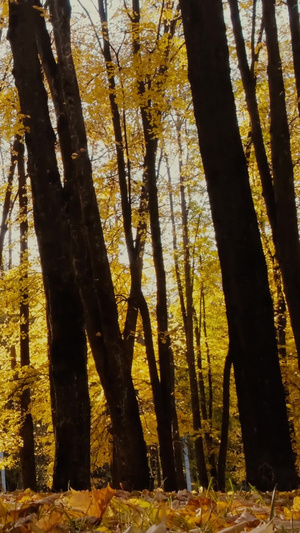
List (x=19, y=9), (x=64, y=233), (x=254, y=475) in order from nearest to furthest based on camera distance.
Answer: (x=254, y=475)
(x=64, y=233)
(x=19, y=9)

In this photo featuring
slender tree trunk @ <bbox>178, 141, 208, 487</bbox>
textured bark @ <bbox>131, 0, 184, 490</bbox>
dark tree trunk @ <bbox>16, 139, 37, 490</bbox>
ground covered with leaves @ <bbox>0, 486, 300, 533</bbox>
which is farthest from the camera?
slender tree trunk @ <bbox>178, 141, 208, 487</bbox>

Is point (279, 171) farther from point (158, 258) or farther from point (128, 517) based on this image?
point (128, 517)

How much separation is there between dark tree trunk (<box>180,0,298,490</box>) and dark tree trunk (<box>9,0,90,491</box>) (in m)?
1.87

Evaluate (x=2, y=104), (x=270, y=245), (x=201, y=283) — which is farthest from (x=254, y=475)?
(x=201, y=283)

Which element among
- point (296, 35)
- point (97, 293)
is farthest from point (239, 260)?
point (296, 35)

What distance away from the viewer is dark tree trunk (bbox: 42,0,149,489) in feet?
22.4

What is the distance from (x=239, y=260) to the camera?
435 cm

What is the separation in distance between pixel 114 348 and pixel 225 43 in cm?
396

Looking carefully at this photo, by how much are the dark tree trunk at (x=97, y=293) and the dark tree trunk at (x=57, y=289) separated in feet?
1.27

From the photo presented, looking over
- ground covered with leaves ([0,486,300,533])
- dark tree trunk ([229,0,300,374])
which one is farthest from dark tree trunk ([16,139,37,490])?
ground covered with leaves ([0,486,300,533])

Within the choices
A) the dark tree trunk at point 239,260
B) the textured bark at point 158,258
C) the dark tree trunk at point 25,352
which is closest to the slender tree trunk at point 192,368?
the dark tree trunk at point 25,352

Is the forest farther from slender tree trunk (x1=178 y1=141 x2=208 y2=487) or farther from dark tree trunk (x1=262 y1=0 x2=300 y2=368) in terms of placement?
slender tree trunk (x1=178 y1=141 x2=208 y2=487)

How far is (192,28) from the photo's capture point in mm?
4836

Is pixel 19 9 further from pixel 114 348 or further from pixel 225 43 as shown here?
pixel 114 348
